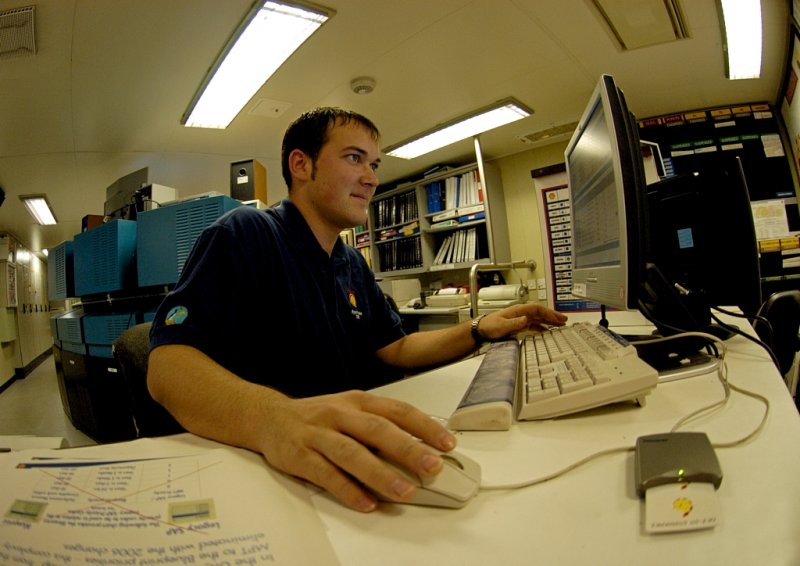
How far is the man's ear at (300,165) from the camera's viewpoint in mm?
1098

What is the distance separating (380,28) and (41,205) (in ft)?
17.0

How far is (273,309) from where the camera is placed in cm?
86

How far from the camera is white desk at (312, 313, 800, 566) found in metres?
0.23

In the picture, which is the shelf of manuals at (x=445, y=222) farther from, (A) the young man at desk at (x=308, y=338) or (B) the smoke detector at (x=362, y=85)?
(A) the young man at desk at (x=308, y=338)

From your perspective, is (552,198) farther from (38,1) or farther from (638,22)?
(38,1)

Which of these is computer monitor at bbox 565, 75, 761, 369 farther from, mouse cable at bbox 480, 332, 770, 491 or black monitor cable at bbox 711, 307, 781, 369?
mouse cable at bbox 480, 332, 770, 491

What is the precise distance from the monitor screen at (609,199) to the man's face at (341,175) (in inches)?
24.8

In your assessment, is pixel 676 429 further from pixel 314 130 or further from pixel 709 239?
pixel 314 130

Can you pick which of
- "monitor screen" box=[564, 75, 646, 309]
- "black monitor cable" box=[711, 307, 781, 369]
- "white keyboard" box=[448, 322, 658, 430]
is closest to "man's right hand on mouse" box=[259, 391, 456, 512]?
"white keyboard" box=[448, 322, 658, 430]

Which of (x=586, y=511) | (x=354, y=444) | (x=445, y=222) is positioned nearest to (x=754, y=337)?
(x=586, y=511)

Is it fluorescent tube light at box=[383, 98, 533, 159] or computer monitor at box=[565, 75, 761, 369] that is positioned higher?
fluorescent tube light at box=[383, 98, 533, 159]

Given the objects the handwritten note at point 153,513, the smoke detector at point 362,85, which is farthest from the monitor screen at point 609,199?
the smoke detector at point 362,85

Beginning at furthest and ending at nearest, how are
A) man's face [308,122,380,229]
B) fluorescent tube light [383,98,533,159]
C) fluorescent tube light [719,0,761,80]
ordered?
1. fluorescent tube light [383,98,533,159]
2. fluorescent tube light [719,0,761,80]
3. man's face [308,122,380,229]

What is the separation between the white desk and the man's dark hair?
971 millimetres
